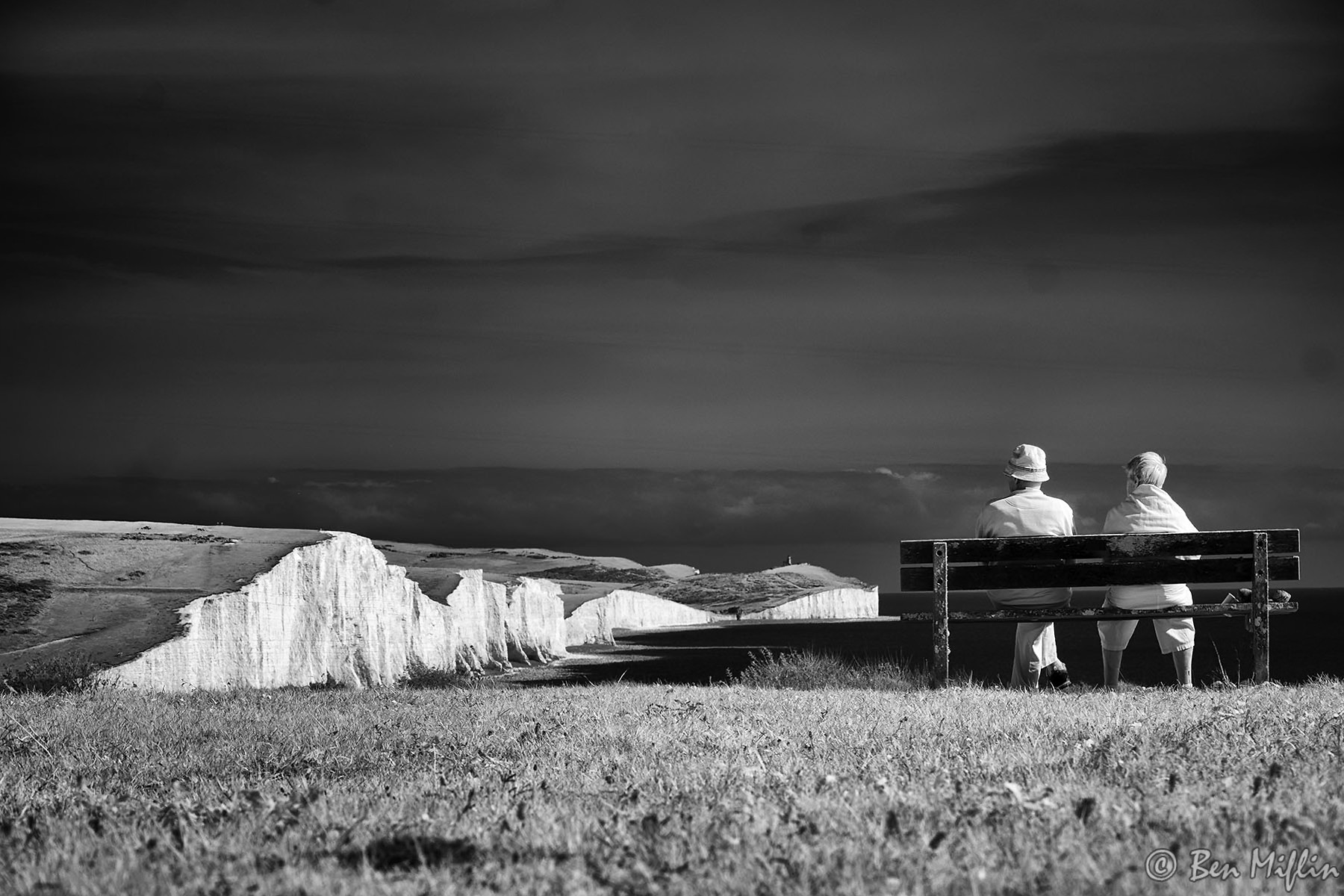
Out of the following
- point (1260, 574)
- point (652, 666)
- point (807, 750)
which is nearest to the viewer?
point (807, 750)

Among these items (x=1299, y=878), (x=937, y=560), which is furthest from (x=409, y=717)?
(x=1299, y=878)

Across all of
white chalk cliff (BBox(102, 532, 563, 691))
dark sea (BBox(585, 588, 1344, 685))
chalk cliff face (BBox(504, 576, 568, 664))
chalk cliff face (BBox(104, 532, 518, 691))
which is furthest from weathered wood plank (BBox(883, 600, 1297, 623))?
chalk cliff face (BBox(504, 576, 568, 664))

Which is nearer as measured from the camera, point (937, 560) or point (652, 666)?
point (937, 560)

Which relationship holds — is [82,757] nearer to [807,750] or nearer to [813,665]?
[807,750]

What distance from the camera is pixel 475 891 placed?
371 cm

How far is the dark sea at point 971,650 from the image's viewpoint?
65000mm

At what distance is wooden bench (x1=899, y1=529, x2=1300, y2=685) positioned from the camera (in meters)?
10.6

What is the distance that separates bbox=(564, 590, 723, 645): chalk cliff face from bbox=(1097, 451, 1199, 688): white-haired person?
9526 cm

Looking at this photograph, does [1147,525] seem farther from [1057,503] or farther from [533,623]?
[533,623]

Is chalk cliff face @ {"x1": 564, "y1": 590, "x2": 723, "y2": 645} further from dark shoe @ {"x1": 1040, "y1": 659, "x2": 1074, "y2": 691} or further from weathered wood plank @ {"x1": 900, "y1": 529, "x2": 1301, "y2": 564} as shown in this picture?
weathered wood plank @ {"x1": 900, "y1": 529, "x2": 1301, "y2": 564}

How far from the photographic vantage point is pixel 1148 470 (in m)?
11.3

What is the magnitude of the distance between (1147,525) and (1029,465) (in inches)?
49.1

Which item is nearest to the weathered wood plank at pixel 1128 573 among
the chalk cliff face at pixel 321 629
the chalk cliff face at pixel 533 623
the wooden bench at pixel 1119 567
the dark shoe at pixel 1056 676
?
the wooden bench at pixel 1119 567

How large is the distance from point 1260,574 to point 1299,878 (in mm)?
7814
